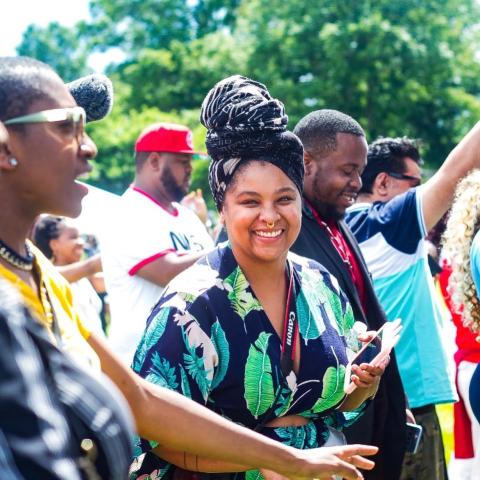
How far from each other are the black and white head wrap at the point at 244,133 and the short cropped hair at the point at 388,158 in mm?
2511

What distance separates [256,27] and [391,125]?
7077 mm

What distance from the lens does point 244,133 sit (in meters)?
2.82

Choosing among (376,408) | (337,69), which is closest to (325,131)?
(376,408)

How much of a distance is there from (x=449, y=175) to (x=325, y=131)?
0.62 meters

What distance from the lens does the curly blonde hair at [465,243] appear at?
374 centimetres

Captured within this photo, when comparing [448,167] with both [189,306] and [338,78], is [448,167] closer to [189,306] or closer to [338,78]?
[189,306]

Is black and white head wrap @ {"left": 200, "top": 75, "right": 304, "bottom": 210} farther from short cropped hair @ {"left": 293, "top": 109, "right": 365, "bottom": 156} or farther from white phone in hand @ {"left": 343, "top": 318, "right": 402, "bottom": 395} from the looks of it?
short cropped hair @ {"left": 293, "top": 109, "right": 365, "bottom": 156}

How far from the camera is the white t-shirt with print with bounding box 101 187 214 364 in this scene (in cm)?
468

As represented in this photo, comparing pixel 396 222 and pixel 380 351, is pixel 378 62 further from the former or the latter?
pixel 380 351

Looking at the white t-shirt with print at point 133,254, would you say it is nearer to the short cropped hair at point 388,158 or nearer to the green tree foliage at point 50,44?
the short cropped hair at point 388,158

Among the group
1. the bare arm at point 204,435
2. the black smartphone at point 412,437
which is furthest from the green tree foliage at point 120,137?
the bare arm at point 204,435

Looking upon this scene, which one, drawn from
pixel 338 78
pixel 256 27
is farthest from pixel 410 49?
pixel 256 27

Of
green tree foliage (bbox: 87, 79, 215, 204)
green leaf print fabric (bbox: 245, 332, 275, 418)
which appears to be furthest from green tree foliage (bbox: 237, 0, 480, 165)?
green leaf print fabric (bbox: 245, 332, 275, 418)

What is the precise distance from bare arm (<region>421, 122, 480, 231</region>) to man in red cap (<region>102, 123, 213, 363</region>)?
4.23ft
